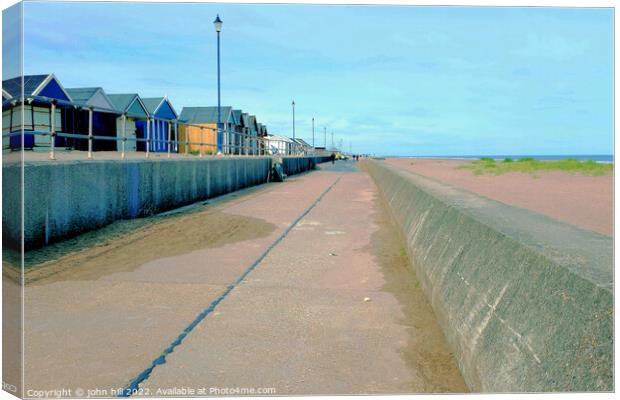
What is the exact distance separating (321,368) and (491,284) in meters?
1.14

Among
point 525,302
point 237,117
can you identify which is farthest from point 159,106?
point 525,302

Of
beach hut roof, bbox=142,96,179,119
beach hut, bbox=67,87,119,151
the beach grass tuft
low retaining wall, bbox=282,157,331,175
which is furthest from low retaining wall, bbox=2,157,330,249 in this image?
beach hut roof, bbox=142,96,179,119

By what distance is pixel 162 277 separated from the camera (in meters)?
5.48

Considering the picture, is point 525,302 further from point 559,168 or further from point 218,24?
point 559,168

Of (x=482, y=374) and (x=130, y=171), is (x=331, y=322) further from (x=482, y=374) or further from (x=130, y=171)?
(x=130, y=171)

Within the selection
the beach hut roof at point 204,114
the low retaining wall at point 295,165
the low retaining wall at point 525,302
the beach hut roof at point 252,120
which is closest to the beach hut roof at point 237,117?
the beach hut roof at point 204,114

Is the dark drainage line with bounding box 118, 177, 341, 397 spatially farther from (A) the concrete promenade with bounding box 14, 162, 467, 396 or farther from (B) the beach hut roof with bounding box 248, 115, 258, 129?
(B) the beach hut roof with bounding box 248, 115, 258, 129

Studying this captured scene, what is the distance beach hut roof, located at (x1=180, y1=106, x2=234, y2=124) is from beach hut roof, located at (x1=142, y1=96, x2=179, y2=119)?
28.7 feet

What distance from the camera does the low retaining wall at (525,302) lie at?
183 cm

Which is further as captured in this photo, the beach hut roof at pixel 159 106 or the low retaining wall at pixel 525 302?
the beach hut roof at pixel 159 106

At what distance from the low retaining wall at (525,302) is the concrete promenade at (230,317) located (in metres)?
0.41

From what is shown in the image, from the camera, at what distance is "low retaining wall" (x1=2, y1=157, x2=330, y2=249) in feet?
21.0

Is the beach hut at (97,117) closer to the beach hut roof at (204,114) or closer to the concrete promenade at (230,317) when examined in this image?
the beach hut roof at (204,114)

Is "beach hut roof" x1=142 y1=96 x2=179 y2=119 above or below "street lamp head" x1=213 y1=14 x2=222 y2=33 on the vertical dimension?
below
